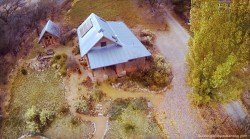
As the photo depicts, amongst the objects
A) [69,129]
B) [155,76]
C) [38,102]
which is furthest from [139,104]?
[38,102]

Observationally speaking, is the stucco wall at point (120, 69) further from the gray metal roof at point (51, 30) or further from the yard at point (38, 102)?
the gray metal roof at point (51, 30)

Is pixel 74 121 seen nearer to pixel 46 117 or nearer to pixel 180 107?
pixel 46 117

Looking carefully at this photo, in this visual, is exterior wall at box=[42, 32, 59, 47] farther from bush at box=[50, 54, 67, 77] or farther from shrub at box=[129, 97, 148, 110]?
shrub at box=[129, 97, 148, 110]

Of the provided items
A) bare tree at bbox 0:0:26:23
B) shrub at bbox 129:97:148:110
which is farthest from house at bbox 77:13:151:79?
bare tree at bbox 0:0:26:23

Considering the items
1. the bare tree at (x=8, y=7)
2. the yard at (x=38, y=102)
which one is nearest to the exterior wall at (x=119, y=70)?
the yard at (x=38, y=102)

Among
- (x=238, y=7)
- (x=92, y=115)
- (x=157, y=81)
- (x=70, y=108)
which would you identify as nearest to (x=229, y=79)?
(x=238, y=7)

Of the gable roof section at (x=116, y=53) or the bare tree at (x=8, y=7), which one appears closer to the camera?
the gable roof section at (x=116, y=53)
